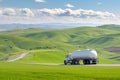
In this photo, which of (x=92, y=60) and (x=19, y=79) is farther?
(x=92, y=60)

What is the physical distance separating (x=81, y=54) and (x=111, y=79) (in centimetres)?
5366

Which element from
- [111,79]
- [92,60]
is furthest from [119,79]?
[92,60]

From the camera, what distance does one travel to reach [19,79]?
53906mm

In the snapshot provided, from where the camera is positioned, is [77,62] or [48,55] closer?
[77,62]

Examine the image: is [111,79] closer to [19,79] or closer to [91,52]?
[19,79]

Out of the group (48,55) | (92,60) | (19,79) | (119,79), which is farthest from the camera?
Answer: (48,55)

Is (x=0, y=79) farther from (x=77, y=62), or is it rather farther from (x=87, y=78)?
(x=77, y=62)

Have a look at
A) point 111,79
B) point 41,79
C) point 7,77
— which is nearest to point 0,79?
point 7,77

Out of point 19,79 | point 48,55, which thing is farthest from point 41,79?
point 48,55

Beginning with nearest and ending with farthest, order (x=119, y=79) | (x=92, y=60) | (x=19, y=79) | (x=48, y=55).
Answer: (x=119, y=79), (x=19, y=79), (x=92, y=60), (x=48, y=55)

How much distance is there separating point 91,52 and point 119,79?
52.3m

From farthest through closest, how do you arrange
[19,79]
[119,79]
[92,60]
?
[92,60] → [19,79] → [119,79]

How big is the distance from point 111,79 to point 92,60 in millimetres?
51042

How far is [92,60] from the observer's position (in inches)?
4013
